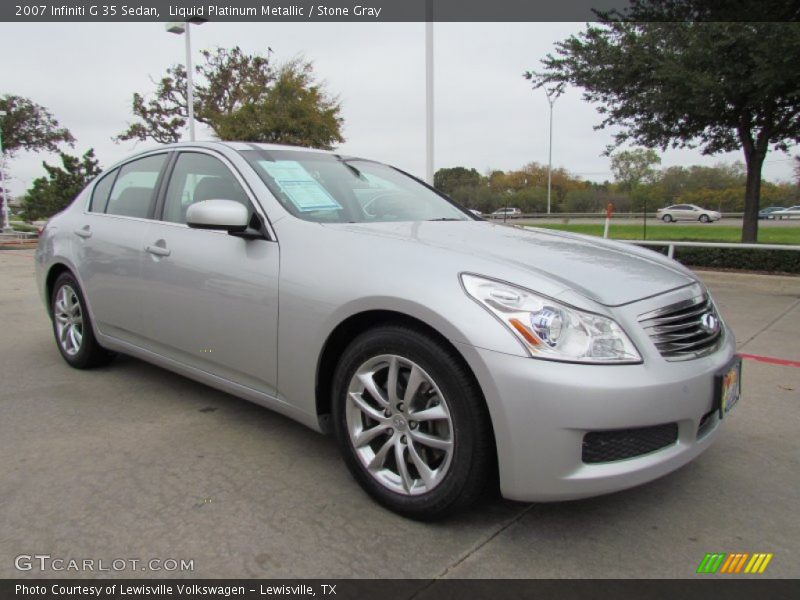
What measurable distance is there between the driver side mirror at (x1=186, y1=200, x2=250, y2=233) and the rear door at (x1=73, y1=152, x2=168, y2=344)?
91cm

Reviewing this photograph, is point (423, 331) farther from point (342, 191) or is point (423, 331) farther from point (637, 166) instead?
point (637, 166)

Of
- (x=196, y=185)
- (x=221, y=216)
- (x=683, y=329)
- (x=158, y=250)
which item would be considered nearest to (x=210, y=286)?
(x=221, y=216)

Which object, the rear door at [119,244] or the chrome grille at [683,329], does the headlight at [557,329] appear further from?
the rear door at [119,244]

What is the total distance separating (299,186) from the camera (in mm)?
3066

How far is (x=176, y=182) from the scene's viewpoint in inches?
140

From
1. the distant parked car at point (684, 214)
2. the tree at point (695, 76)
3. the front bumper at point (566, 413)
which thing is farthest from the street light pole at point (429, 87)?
the distant parked car at point (684, 214)

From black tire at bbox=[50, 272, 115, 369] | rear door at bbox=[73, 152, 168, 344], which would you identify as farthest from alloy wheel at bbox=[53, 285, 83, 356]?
rear door at bbox=[73, 152, 168, 344]

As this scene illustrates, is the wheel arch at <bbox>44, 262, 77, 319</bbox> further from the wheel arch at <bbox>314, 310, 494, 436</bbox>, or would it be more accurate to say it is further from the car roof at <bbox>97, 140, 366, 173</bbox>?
the wheel arch at <bbox>314, 310, 494, 436</bbox>

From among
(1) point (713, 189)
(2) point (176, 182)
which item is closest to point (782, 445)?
(2) point (176, 182)

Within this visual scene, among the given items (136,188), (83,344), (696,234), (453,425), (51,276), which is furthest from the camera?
(696,234)

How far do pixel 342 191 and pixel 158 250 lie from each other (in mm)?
1126

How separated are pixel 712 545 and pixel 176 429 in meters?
2.64

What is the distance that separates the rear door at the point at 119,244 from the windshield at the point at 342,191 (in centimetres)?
92
